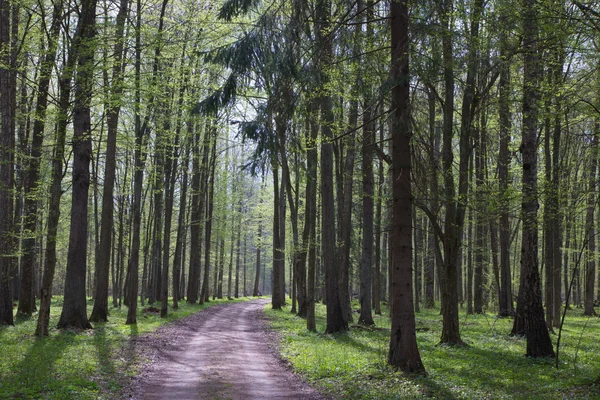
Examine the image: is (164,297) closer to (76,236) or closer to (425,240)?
(76,236)

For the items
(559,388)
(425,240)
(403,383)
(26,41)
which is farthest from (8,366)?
(425,240)

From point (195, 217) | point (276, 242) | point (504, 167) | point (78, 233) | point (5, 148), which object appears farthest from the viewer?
point (195, 217)

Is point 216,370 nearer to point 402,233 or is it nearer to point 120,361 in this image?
point 120,361

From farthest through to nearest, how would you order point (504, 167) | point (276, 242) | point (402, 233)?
1. point (276, 242)
2. point (504, 167)
3. point (402, 233)

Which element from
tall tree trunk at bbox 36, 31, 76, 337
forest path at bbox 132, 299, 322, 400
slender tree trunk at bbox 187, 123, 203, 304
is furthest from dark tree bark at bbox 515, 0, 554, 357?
slender tree trunk at bbox 187, 123, 203, 304

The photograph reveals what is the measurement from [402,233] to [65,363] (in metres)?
6.68

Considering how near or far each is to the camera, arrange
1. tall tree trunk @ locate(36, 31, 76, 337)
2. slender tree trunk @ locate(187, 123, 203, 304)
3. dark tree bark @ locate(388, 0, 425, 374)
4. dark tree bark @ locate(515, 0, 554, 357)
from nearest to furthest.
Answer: dark tree bark @ locate(388, 0, 425, 374) < dark tree bark @ locate(515, 0, 554, 357) < tall tree trunk @ locate(36, 31, 76, 337) < slender tree trunk @ locate(187, 123, 203, 304)

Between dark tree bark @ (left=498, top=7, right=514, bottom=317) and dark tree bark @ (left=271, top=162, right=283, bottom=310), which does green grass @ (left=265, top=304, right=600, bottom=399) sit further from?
dark tree bark @ (left=271, top=162, right=283, bottom=310)

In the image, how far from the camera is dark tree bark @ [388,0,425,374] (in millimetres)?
8672

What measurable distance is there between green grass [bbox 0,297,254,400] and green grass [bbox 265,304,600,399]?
141 inches

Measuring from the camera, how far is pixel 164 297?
66.7 ft

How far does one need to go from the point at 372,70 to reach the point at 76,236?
9.99 meters

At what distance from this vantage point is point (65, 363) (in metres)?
8.88

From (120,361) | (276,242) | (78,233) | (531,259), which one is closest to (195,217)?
(276,242)
